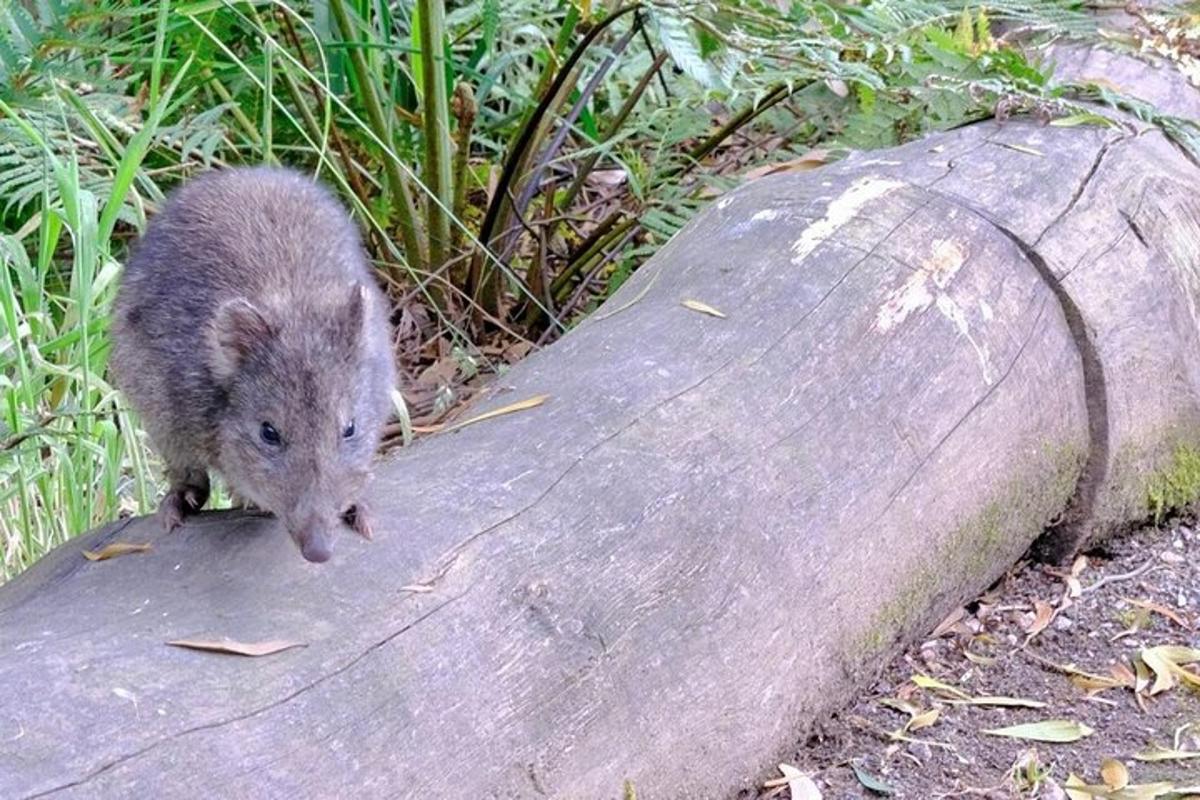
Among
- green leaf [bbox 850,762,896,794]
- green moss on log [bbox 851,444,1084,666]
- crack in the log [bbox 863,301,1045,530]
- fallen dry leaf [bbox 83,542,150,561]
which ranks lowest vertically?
green leaf [bbox 850,762,896,794]

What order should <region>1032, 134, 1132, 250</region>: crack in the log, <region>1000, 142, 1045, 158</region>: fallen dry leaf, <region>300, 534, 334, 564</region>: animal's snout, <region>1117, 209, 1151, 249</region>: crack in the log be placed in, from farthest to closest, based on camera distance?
1. <region>1000, 142, 1045, 158</region>: fallen dry leaf
2. <region>1117, 209, 1151, 249</region>: crack in the log
3. <region>1032, 134, 1132, 250</region>: crack in the log
4. <region>300, 534, 334, 564</region>: animal's snout

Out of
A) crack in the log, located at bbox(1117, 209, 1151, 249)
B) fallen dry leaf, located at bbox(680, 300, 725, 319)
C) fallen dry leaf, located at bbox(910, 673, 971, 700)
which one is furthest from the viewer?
crack in the log, located at bbox(1117, 209, 1151, 249)

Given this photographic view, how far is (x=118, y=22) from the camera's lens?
5414 millimetres

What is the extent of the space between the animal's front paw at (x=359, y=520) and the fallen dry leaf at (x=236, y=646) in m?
0.40

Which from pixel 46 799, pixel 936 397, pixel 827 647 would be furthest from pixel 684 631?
pixel 46 799

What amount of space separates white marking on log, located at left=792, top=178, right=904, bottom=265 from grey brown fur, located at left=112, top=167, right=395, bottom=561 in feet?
3.75

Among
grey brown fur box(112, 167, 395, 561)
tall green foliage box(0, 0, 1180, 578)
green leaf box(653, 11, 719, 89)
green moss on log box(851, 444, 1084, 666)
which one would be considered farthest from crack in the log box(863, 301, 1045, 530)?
grey brown fur box(112, 167, 395, 561)

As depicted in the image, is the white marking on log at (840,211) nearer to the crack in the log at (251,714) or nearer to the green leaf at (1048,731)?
the green leaf at (1048,731)

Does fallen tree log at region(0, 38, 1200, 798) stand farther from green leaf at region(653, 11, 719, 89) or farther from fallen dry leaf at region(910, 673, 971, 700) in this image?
green leaf at region(653, 11, 719, 89)

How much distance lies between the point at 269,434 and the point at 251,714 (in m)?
0.93

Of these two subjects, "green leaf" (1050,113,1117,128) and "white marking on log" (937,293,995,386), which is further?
"green leaf" (1050,113,1117,128)

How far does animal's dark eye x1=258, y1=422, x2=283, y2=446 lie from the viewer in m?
3.48

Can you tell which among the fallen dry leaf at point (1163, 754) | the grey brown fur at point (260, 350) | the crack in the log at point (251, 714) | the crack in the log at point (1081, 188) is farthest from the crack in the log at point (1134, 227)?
the crack in the log at point (251, 714)

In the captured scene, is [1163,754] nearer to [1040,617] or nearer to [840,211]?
[1040,617]
